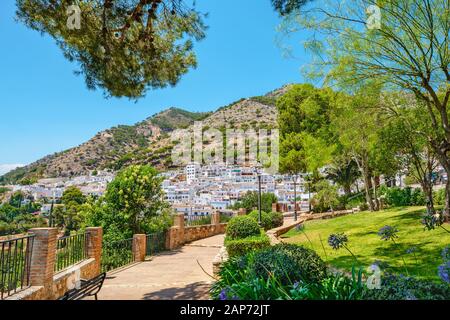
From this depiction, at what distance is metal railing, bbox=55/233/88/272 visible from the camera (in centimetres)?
738

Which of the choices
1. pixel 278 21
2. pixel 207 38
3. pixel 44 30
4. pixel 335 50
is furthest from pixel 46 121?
pixel 335 50

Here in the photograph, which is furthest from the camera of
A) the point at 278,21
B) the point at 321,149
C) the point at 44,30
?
the point at 321,149

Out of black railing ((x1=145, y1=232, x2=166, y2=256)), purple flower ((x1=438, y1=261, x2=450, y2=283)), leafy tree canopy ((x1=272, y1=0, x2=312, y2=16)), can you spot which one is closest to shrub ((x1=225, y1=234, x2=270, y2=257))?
black railing ((x1=145, y1=232, x2=166, y2=256))

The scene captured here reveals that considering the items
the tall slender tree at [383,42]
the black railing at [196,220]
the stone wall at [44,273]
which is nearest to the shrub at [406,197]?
the tall slender tree at [383,42]

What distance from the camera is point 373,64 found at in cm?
872

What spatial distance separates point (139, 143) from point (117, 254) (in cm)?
7147

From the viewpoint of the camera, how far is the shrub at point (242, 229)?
32.9 ft

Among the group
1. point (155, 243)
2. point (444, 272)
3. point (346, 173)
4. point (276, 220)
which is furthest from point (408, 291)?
point (346, 173)

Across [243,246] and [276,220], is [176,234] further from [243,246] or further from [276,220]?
[243,246]

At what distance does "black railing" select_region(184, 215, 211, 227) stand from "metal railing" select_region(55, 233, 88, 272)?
9315 mm

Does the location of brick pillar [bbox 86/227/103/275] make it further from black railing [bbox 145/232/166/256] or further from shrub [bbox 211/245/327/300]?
shrub [bbox 211/245/327/300]

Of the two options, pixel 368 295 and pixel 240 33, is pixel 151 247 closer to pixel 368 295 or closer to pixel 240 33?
pixel 240 33
